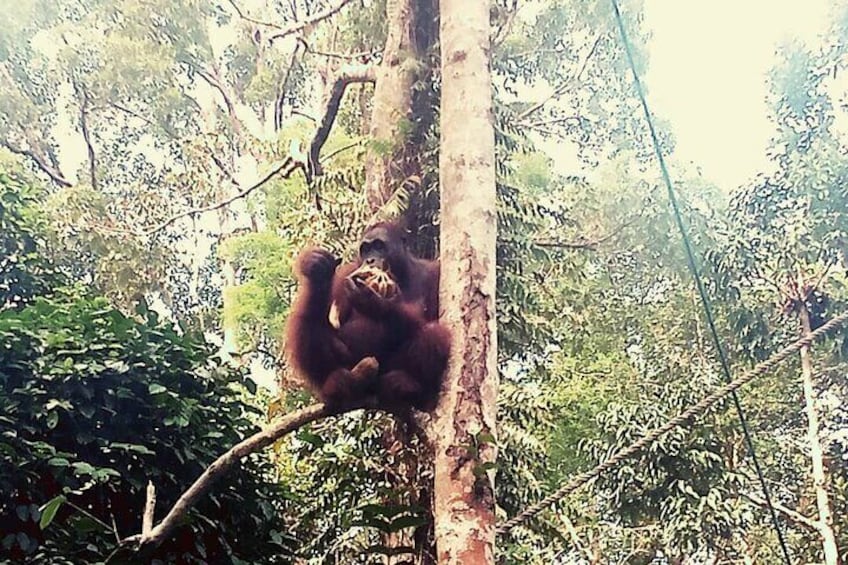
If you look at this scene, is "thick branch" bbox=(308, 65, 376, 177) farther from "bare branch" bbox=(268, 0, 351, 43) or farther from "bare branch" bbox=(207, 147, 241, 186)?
"bare branch" bbox=(207, 147, 241, 186)

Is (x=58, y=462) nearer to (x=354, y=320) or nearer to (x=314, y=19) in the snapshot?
(x=354, y=320)

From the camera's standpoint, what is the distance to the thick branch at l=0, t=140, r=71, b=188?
738cm

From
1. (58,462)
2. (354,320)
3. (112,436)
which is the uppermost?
(354,320)

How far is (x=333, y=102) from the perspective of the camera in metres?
2.92

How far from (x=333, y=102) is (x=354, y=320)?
0.85m

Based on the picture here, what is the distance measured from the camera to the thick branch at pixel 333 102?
292 centimetres

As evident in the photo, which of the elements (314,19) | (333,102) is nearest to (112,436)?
(333,102)

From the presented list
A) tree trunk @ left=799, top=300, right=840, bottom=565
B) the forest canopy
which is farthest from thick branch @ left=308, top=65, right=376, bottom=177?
tree trunk @ left=799, top=300, right=840, bottom=565

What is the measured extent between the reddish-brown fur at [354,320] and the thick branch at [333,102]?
1.88 feet

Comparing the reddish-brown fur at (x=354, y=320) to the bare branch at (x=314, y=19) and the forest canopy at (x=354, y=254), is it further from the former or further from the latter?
the bare branch at (x=314, y=19)

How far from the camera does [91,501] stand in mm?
2248

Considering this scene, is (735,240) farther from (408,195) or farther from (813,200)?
(408,195)

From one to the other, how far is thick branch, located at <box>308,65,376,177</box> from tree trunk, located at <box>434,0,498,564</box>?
0.92 metres

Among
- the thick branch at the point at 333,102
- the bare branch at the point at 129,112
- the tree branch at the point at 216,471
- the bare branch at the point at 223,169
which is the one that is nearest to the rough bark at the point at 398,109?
the thick branch at the point at 333,102
